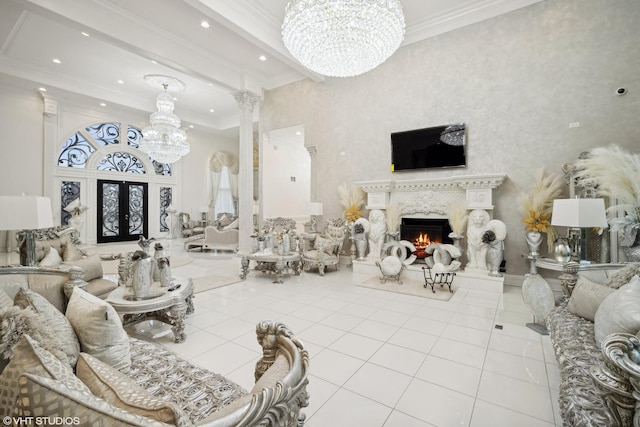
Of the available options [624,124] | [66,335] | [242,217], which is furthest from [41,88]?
[624,124]

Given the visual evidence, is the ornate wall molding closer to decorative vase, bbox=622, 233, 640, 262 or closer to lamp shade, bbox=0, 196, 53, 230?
decorative vase, bbox=622, 233, 640, 262

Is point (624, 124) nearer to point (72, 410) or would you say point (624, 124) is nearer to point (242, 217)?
point (72, 410)

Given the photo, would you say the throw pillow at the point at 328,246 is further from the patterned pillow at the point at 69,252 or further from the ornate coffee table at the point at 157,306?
the patterned pillow at the point at 69,252

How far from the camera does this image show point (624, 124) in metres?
3.92

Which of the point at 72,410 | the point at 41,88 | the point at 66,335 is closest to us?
the point at 72,410

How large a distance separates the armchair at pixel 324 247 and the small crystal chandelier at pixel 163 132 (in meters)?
4.59

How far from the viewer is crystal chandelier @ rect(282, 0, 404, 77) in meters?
3.00

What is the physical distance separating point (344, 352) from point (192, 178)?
1091 cm

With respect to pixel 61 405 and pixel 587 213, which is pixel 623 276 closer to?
pixel 587 213

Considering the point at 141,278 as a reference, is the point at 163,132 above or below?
above

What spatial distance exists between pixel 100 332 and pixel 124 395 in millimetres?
640

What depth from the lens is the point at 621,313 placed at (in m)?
1.42

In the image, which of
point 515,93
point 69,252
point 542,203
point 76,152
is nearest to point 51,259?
point 69,252

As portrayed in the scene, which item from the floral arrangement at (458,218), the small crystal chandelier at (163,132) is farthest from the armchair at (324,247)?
the small crystal chandelier at (163,132)
